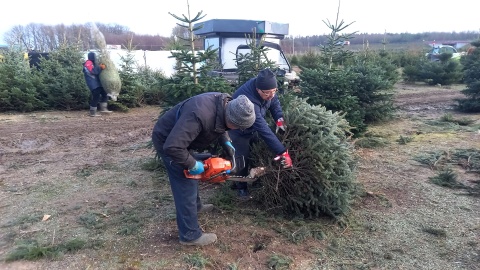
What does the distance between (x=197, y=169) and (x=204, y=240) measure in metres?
0.83

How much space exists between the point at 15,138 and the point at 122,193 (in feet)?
14.1

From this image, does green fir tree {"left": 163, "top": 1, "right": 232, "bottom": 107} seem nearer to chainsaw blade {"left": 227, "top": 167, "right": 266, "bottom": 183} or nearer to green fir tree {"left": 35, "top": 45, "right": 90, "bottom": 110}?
chainsaw blade {"left": 227, "top": 167, "right": 266, "bottom": 183}

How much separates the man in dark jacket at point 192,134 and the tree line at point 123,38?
2.73 m

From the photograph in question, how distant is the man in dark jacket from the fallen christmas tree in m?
0.81

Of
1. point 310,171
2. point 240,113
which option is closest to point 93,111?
point 310,171

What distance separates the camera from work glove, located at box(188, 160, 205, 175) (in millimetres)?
3307

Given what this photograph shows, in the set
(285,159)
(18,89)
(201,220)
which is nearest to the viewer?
(285,159)

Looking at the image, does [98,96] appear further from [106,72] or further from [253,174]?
[253,174]

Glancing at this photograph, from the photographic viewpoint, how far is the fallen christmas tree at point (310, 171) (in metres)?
4.06

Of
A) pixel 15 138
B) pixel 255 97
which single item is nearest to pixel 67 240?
pixel 255 97

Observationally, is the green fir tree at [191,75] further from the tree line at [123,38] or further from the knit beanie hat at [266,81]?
the knit beanie hat at [266,81]

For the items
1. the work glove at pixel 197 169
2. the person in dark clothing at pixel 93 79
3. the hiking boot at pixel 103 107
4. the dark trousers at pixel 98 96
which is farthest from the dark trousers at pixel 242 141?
the hiking boot at pixel 103 107

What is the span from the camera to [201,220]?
426 centimetres

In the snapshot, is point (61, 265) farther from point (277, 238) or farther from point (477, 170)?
point (477, 170)
